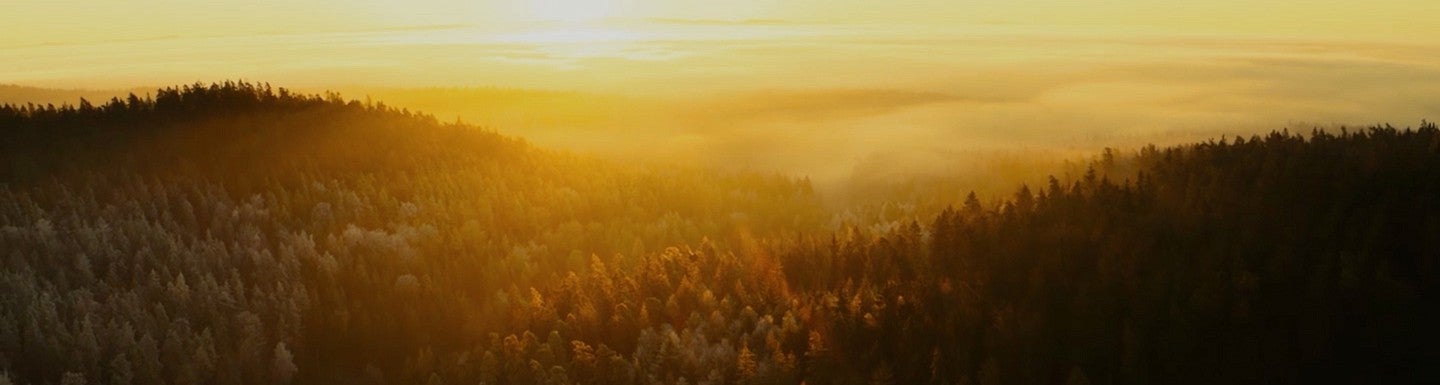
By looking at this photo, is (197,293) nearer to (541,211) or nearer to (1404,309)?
(541,211)

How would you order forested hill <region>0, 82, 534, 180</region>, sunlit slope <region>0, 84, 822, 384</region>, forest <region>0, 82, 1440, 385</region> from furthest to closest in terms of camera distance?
forested hill <region>0, 82, 534, 180</region>
sunlit slope <region>0, 84, 822, 384</region>
forest <region>0, 82, 1440, 385</region>

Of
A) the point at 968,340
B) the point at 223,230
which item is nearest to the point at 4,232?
the point at 223,230

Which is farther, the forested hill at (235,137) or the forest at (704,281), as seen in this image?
the forested hill at (235,137)

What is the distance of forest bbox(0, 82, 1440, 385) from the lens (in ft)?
21.8

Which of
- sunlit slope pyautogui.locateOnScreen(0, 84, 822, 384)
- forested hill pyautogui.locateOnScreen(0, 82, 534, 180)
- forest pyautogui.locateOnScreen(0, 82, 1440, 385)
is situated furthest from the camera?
forested hill pyautogui.locateOnScreen(0, 82, 534, 180)

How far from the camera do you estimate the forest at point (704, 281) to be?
21.8ft

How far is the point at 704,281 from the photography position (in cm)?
989

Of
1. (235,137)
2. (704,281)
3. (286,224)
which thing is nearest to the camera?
(704,281)

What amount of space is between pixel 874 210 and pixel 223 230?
11018 mm

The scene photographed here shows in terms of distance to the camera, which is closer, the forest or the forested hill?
the forest

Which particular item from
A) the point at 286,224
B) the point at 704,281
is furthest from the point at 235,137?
the point at 704,281

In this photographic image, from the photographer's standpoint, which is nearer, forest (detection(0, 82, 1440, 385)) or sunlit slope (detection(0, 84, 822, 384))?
forest (detection(0, 82, 1440, 385))

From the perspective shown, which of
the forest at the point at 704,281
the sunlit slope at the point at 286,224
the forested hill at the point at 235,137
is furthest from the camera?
the forested hill at the point at 235,137

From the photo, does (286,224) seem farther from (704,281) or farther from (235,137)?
(704,281)
